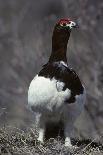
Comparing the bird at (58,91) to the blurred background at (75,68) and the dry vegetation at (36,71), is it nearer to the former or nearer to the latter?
the dry vegetation at (36,71)

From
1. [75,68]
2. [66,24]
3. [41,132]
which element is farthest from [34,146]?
[75,68]

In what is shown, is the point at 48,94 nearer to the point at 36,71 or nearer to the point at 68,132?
the point at 68,132

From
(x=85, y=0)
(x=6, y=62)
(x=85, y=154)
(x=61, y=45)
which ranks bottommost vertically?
(x=85, y=154)

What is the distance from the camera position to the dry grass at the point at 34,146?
5516 millimetres

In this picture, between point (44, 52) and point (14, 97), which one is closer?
point (44, 52)

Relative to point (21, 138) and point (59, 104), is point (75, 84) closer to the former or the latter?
point (59, 104)

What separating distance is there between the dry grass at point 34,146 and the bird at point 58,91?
14 cm

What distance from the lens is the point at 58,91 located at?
5602 millimetres

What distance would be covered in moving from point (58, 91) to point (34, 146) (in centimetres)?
47

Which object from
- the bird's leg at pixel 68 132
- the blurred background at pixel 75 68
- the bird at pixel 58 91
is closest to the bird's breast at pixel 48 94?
the bird at pixel 58 91

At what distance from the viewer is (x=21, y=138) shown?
19.5 ft

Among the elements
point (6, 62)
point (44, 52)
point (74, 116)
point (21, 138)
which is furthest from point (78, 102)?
point (6, 62)

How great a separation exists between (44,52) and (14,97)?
100 centimetres

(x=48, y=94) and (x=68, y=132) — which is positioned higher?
(x=48, y=94)
